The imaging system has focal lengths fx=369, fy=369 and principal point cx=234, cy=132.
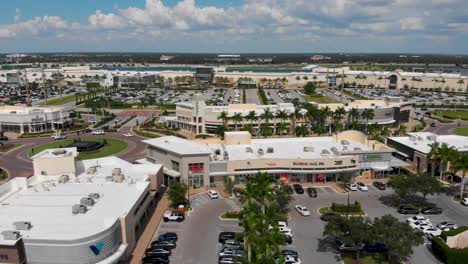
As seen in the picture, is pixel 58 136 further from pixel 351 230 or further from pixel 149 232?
pixel 351 230

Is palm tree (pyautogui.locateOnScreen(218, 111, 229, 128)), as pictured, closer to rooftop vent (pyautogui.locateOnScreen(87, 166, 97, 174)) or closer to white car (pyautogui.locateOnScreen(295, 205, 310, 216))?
rooftop vent (pyautogui.locateOnScreen(87, 166, 97, 174))

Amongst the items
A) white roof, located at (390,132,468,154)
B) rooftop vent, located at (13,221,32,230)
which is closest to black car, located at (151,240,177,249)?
rooftop vent, located at (13,221,32,230)

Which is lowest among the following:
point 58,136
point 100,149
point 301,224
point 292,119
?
point 301,224

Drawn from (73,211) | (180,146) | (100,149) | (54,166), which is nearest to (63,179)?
(54,166)

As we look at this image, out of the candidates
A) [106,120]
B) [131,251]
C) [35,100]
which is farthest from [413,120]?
[35,100]

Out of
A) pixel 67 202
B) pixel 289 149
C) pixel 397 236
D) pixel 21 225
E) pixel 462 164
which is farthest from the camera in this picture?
pixel 289 149

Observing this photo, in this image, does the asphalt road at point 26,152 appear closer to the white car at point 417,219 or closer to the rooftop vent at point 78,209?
the rooftop vent at point 78,209

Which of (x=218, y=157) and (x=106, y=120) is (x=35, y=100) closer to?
(x=106, y=120)
